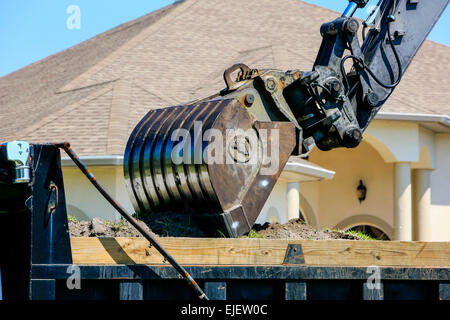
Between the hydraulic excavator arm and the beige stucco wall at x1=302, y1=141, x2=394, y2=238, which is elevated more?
the beige stucco wall at x1=302, y1=141, x2=394, y2=238

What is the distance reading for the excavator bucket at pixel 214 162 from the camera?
482 centimetres

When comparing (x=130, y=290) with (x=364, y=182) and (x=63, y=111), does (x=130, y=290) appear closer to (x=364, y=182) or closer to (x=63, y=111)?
(x=63, y=111)

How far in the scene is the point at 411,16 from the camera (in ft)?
20.7

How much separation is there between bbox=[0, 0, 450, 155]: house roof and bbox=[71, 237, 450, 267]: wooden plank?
31.9ft

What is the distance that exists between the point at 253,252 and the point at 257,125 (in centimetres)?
146

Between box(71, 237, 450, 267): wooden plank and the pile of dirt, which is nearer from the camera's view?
box(71, 237, 450, 267): wooden plank

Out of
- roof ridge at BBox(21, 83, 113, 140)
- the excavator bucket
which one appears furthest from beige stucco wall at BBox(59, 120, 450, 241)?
the excavator bucket

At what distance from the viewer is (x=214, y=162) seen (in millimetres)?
4773

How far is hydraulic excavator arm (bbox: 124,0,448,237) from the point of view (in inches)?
191

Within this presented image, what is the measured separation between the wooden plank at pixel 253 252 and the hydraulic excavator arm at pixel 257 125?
105 cm

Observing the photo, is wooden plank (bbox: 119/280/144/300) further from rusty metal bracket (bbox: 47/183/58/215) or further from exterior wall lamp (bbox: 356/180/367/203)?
exterior wall lamp (bbox: 356/180/367/203)
